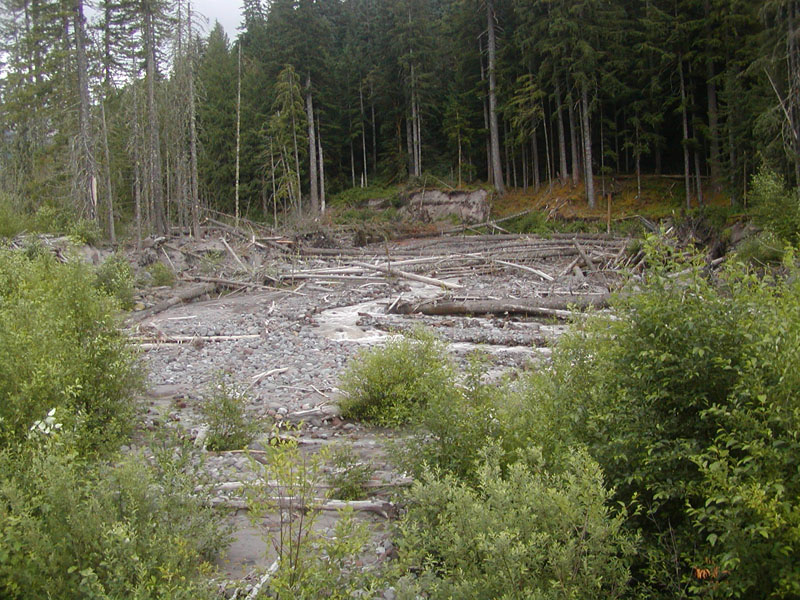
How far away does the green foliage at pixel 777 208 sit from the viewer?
51.7ft

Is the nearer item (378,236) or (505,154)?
(378,236)

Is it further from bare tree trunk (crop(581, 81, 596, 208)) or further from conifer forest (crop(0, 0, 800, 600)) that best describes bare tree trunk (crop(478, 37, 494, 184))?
bare tree trunk (crop(581, 81, 596, 208))

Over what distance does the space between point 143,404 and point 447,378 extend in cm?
414

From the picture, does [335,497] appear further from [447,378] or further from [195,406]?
[195,406]

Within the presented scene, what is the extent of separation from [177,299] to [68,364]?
12.5m

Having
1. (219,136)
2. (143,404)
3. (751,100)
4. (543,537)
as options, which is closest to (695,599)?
(543,537)

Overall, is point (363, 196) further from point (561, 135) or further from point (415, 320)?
point (415, 320)

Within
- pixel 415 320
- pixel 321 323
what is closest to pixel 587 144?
pixel 415 320

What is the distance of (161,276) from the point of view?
20078 mm

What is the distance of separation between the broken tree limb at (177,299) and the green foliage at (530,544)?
12634mm

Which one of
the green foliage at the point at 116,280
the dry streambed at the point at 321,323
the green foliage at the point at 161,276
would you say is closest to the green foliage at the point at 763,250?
the dry streambed at the point at 321,323

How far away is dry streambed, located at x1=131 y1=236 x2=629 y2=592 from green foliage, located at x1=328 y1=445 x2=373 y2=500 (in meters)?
0.13

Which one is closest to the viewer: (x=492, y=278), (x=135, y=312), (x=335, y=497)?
(x=335, y=497)

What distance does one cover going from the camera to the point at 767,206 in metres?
16.5
